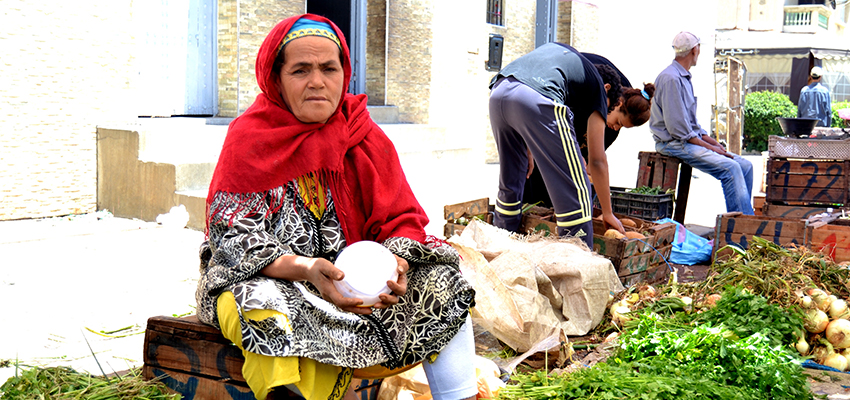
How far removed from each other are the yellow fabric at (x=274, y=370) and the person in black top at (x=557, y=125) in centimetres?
239

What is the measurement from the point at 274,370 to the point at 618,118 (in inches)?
142

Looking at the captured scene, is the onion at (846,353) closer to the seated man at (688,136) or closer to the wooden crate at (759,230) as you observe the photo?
the wooden crate at (759,230)

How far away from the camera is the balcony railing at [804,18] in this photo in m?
34.9

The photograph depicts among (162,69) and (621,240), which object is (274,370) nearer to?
(621,240)

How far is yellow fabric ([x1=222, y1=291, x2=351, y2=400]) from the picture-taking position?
214 centimetres

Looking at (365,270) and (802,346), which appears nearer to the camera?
(365,270)

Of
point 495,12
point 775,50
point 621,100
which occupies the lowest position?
point 621,100

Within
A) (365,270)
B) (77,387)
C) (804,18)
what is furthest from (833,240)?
(804,18)

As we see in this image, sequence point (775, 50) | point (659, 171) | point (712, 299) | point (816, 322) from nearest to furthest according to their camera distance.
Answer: point (816, 322) < point (712, 299) < point (659, 171) < point (775, 50)

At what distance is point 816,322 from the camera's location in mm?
3324

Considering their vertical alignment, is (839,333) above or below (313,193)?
below

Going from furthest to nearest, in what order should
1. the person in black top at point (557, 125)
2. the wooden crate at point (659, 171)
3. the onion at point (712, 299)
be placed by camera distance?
the wooden crate at point (659, 171), the person in black top at point (557, 125), the onion at point (712, 299)

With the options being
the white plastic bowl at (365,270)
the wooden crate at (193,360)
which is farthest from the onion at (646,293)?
the wooden crate at (193,360)

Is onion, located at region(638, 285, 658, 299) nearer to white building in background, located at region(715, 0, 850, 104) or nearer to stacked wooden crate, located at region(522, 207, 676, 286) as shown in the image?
stacked wooden crate, located at region(522, 207, 676, 286)
